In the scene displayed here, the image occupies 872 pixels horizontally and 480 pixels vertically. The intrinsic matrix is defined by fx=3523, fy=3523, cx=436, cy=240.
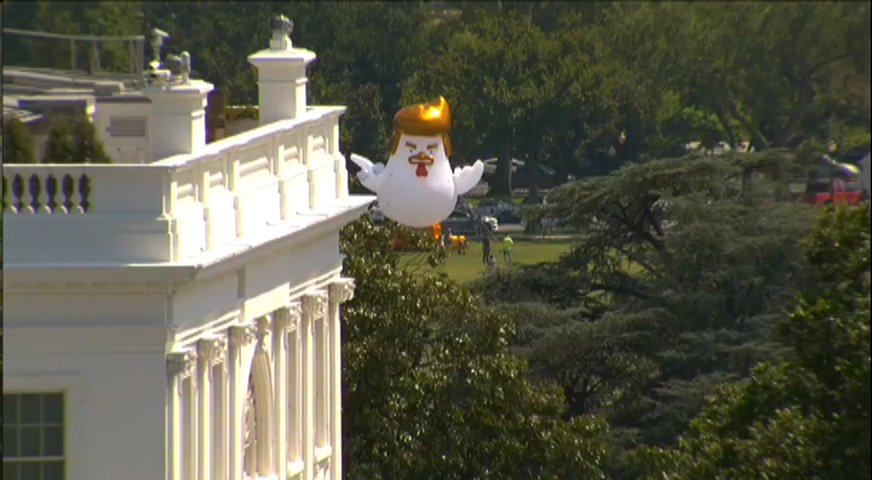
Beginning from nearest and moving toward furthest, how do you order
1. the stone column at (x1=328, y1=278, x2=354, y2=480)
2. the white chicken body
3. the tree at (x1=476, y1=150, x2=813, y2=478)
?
the white chicken body → the stone column at (x1=328, y1=278, x2=354, y2=480) → the tree at (x1=476, y1=150, x2=813, y2=478)

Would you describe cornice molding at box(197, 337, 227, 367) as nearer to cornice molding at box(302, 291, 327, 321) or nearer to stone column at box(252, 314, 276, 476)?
stone column at box(252, 314, 276, 476)

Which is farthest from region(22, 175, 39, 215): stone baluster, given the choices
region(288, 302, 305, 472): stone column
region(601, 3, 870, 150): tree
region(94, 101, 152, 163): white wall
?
region(288, 302, 305, 472): stone column

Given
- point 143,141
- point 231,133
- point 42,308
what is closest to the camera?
point 42,308

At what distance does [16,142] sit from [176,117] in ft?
13.5

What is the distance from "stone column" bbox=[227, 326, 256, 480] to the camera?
1423 inches

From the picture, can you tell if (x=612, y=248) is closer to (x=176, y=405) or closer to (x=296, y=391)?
(x=296, y=391)

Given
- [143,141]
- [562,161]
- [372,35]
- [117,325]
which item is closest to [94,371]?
[117,325]

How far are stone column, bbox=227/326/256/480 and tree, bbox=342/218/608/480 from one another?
13.8m

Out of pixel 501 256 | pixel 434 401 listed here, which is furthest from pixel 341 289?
pixel 501 256

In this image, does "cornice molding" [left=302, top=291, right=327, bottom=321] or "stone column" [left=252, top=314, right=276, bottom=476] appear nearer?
"stone column" [left=252, top=314, right=276, bottom=476]

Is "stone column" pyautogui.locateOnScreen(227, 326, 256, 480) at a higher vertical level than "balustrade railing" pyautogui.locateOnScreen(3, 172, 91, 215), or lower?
lower

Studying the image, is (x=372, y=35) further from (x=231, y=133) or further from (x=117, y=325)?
(x=117, y=325)

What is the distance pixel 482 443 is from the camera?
51.4m

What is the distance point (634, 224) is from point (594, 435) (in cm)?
2207
